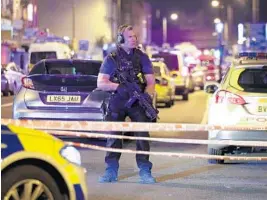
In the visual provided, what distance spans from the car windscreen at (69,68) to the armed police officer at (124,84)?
350 centimetres

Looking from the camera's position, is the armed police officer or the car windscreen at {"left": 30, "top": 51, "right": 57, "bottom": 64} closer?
the armed police officer

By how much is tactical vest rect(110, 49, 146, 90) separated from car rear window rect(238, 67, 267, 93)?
6.97ft

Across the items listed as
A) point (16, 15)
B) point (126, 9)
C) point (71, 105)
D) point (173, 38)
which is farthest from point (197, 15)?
point (71, 105)

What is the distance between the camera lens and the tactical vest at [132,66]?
913 centimetres

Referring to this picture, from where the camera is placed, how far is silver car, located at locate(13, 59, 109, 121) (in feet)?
39.6

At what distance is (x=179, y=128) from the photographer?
904 cm

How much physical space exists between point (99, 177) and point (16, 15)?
45387 mm

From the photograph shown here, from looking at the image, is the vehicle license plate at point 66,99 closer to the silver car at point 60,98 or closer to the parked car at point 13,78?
the silver car at point 60,98

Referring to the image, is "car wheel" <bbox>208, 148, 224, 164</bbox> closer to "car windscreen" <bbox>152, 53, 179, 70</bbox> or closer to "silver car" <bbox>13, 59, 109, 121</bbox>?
"silver car" <bbox>13, 59, 109, 121</bbox>

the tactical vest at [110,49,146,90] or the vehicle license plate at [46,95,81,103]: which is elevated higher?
the tactical vest at [110,49,146,90]

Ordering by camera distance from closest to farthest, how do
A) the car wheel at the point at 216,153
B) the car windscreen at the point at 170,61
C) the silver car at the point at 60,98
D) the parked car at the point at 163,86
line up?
the car wheel at the point at 216,153 < the silver car at the point at 60,98 < the parked car at the point at 163,86 < the car windscreen at the point at 170,61

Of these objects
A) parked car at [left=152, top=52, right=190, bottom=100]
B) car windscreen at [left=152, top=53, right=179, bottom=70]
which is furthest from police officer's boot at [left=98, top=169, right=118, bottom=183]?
car windscreen at [left=152, top=53, right=179, bottom=70]

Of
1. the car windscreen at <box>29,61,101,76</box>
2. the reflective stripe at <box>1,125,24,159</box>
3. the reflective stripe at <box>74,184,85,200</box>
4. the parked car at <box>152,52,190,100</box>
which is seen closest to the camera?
the reflective stripe at <box>1,125,24,159</box>

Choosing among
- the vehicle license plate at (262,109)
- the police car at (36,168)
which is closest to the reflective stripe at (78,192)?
the police car at (36,168)
